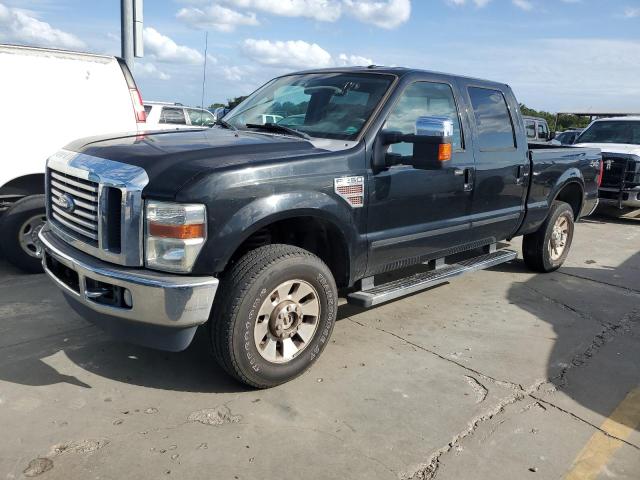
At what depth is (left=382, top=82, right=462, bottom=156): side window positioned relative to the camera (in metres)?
3.98

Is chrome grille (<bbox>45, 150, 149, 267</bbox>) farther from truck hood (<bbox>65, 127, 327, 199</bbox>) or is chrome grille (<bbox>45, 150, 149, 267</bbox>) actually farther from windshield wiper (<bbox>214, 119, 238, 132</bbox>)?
windshield wiper (<bbox>214, 119, 238, 132</bbox>)

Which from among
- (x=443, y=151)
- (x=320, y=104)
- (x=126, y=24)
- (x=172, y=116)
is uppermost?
(x=126, y=24)

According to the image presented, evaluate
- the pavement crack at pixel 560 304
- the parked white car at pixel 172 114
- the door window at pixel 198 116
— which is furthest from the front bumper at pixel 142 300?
the door window at pixel 198 116

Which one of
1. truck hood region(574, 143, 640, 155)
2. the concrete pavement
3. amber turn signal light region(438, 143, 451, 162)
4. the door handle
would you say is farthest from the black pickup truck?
truck hood region(574, 143, 640, 155)

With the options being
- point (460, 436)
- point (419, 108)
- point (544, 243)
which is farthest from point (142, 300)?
point (544, 243)

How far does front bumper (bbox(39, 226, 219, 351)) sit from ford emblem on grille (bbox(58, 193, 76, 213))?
302 millimetres

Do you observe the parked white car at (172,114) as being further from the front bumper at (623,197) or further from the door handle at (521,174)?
the door handle at (521,174)

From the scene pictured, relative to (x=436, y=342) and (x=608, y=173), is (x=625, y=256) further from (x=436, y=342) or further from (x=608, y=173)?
(x=436, y=342)

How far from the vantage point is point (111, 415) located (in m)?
3.07

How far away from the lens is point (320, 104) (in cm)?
420

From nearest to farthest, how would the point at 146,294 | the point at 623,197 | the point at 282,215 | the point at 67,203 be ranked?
the point at 146,294 < the point at 282,215 < the point at 67,203 < the point at 623,197

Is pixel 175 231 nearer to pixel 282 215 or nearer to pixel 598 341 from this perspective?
pixel 282 215

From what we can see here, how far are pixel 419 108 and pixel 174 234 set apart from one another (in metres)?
2.23

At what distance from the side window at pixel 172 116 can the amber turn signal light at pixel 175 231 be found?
10.8m
